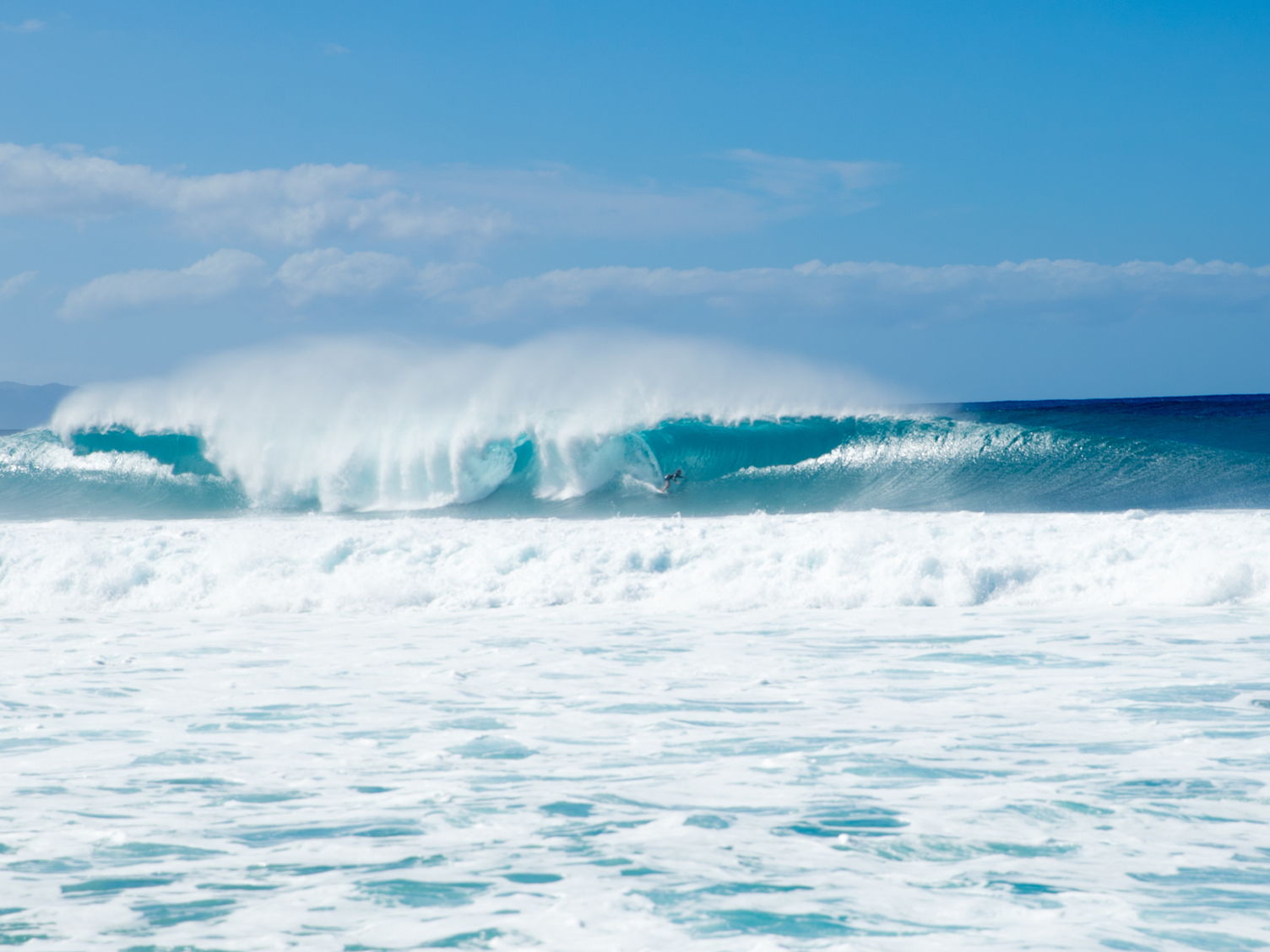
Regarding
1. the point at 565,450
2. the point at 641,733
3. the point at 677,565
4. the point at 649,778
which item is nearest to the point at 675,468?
the point at 565,450

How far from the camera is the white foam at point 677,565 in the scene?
9398mm

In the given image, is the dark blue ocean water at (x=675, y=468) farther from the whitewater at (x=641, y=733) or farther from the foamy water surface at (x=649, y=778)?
the foamy water surface at (x=649, y=778)

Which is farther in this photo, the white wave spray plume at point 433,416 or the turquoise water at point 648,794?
the white wave spray plume at point 433,416

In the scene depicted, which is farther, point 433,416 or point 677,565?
point 433,416

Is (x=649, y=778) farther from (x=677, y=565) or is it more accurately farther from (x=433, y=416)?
(x=433, y=416)

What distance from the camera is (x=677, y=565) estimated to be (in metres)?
10.2

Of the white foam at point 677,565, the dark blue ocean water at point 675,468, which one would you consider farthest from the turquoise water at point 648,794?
the dark blue ocean water at point 675,468

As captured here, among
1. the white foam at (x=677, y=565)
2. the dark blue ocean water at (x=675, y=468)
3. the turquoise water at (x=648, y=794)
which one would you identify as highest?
the dark blue ocean water at (x=675, y=468)

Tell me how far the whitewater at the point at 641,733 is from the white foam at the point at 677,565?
0.04 m

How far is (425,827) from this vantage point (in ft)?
13.6

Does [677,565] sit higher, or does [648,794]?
[677,565]

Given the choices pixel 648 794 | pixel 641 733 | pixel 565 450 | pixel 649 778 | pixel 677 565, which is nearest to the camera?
pixel 648 794

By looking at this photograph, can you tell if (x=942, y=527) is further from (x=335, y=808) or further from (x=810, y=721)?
(x=335, y=808)

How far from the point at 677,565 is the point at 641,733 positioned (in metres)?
4.76
